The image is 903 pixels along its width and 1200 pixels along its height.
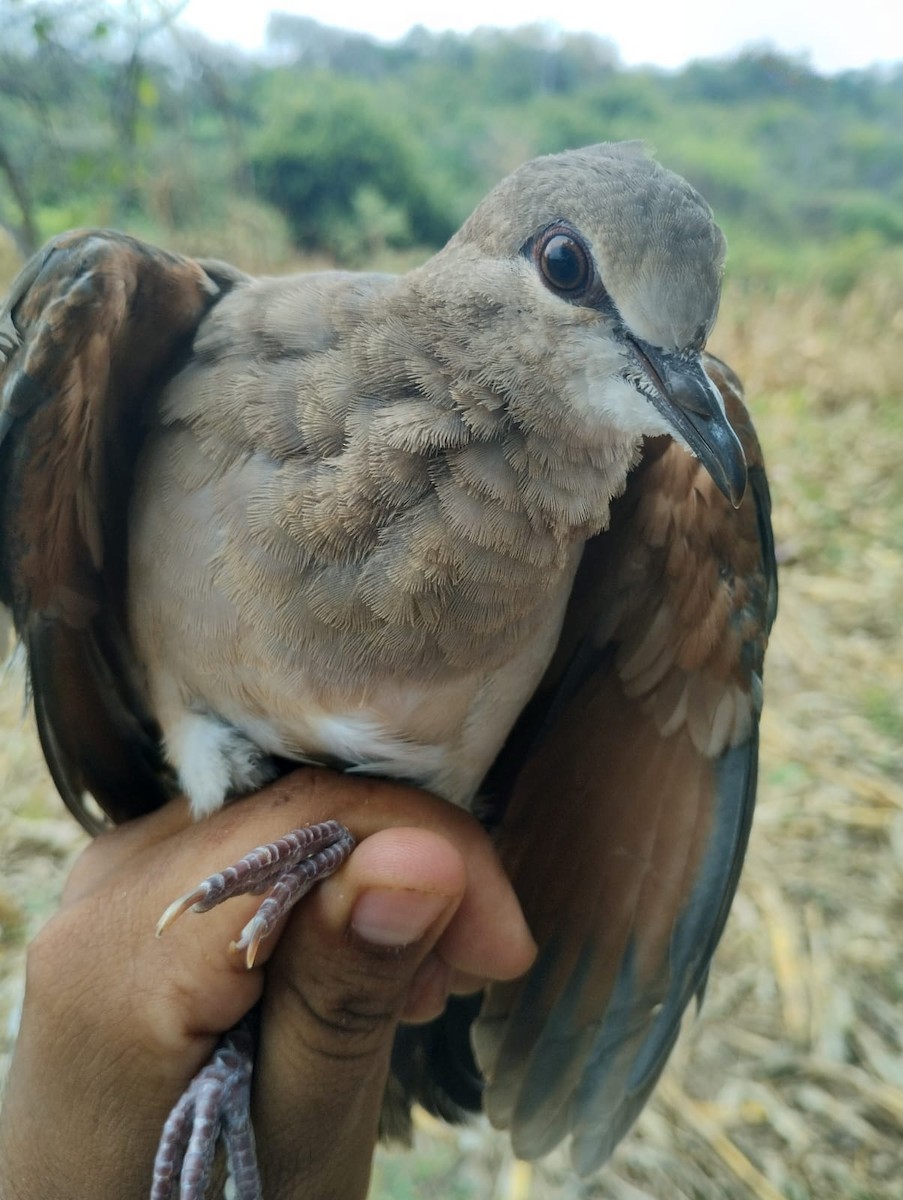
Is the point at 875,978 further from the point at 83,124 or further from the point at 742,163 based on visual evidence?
the point at 83,124

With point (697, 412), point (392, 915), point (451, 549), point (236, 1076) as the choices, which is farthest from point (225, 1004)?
point (697, 412)

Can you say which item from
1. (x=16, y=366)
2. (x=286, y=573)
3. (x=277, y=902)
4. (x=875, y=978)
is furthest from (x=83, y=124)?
(x=875, y=978)

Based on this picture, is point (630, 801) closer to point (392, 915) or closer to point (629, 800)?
point (629, 800)

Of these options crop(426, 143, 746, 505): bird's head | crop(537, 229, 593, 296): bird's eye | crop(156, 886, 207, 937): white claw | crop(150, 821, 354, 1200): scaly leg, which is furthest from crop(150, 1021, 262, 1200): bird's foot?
crop(537, 229, 593, 296): bird's eye

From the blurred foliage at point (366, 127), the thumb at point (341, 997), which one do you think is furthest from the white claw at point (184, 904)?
the blurred foliage at point (366, 127)

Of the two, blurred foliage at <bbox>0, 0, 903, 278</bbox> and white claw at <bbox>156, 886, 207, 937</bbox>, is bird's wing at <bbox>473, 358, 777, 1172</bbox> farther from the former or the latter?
blurred foliage at <bbox>0, 0, 903, 278</bbox>
